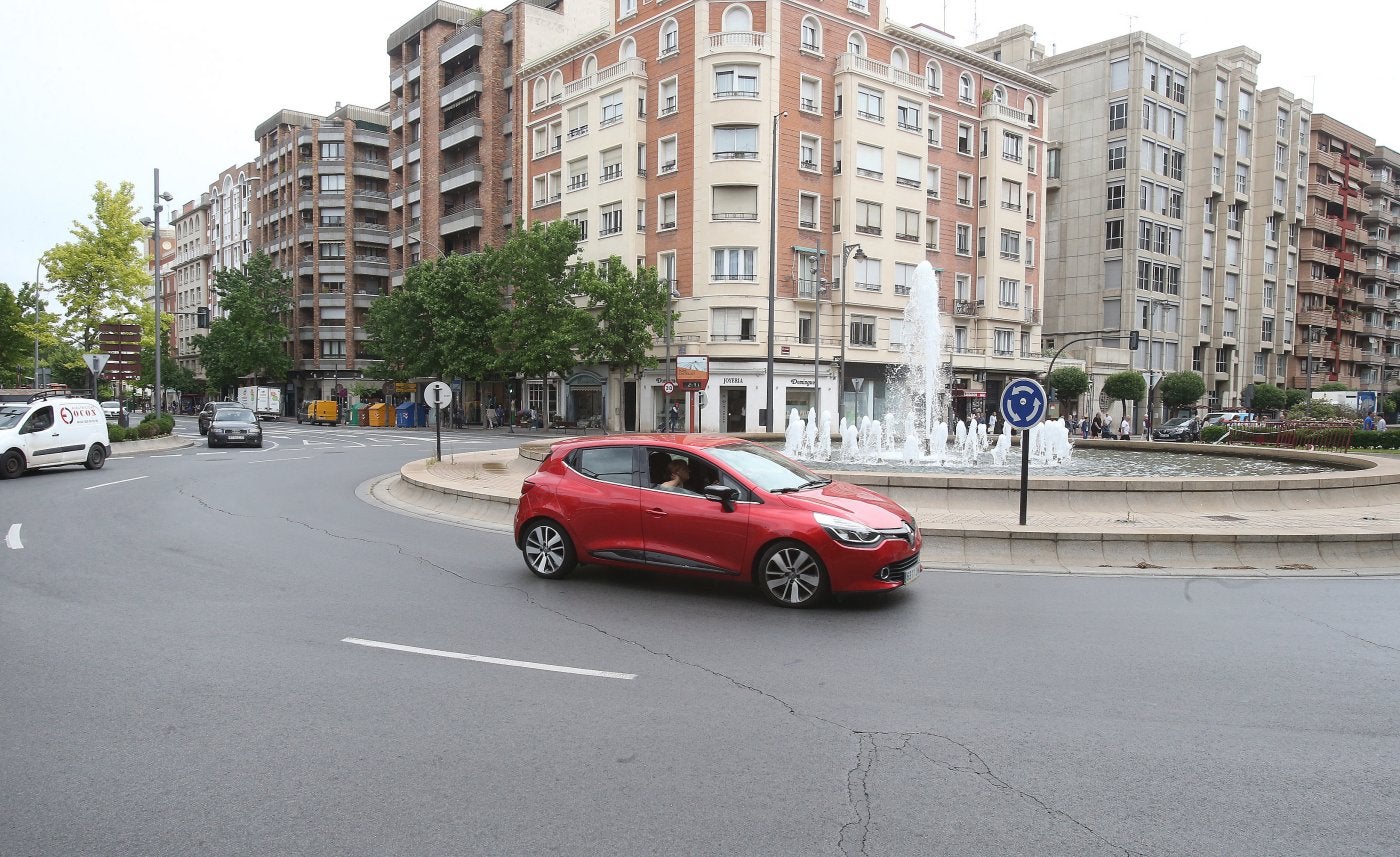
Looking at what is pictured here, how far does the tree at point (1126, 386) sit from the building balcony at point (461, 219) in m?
43.4

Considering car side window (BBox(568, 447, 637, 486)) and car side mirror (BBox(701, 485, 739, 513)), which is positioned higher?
car side window (BBox(568, 447, 637, 486))

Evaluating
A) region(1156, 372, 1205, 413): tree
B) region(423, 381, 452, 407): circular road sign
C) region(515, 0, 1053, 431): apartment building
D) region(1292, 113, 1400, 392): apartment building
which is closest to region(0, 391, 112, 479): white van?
region(423, 381, 452, 407): circular road sign

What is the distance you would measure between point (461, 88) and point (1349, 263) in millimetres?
80865

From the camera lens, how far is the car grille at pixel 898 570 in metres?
7.54

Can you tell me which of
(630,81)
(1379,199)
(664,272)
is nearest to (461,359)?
(664,272)

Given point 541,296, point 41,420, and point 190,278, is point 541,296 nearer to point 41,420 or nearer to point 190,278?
point 41,420

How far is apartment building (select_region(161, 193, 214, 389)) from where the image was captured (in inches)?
4080

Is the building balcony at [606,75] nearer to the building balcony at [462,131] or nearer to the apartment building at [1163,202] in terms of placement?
the building balcony at [462,131]

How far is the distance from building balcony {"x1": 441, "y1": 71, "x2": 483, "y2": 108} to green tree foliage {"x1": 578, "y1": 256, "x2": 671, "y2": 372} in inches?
855

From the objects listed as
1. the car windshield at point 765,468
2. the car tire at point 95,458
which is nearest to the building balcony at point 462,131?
the car tire at point 95,458

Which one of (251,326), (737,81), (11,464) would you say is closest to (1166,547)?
(11,464)

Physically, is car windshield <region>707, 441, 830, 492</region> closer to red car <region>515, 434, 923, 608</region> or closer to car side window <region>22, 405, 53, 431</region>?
red car <region>515, 434, 923, 608</region>

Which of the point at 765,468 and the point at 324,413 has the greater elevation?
the point at 765,468

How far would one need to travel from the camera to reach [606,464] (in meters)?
8.73
